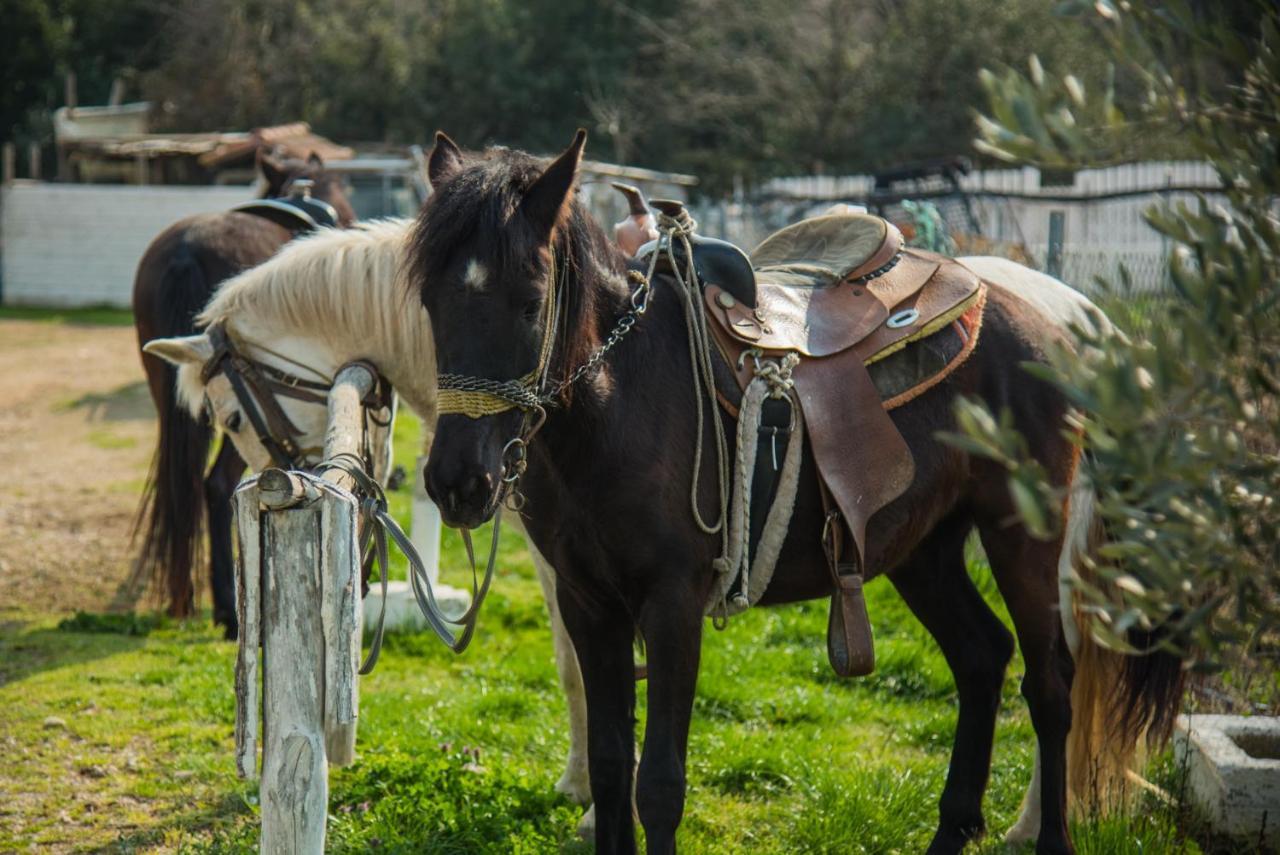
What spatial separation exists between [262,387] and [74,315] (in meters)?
15.5

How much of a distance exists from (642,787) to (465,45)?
22.6m

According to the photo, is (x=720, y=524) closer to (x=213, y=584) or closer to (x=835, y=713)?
(x=835, y=713)

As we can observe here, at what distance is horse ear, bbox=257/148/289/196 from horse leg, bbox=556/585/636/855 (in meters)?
4.98

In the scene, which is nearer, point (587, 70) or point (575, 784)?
point (575, 784)

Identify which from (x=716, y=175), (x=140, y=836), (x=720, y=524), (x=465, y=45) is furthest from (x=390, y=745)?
(x=465, y=45)

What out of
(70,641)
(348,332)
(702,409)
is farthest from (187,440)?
(702,409)

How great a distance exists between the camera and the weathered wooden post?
2.54m

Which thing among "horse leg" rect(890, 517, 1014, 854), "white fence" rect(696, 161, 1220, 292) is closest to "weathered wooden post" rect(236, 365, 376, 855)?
"horse leg" rect(890, 517, 1014, 854)

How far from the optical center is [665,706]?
3.01 m

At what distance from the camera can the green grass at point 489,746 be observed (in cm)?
378

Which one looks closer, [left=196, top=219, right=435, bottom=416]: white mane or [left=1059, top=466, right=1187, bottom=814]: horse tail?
[left=1059, top=466, right=1187, bottom=814]: horse tail

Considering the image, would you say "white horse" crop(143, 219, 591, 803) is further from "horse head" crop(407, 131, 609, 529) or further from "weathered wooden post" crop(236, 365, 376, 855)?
"weathered wooden post" crop(236, 365, 376, 855)

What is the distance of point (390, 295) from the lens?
413cm

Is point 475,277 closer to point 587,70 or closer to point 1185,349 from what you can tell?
point 1185,349
